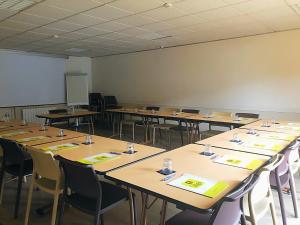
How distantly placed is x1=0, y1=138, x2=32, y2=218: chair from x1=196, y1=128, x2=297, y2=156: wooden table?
193cm

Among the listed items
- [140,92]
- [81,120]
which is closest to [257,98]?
[140,92]

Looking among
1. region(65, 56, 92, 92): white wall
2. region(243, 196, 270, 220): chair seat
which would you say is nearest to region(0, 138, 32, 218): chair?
region(243, 196, 270, 220): chair seat

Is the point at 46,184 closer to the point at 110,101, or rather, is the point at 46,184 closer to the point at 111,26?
the point at 111,26

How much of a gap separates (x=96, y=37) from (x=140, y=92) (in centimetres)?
295

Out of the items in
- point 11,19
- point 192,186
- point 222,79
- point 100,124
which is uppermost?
point 11,19

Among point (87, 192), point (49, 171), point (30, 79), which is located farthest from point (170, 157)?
point (30, 79)

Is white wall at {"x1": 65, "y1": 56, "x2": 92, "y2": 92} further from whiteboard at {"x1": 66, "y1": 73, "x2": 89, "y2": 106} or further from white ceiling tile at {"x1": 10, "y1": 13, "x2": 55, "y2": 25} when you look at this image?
white ceiling tile at {"x1": 10, "y1": 13, "x2": 55, "y2": 25}

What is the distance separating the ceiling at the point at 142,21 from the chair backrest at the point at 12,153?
2068 millimetres

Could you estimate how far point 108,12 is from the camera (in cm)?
393

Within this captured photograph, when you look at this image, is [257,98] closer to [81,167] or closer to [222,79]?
[222,79]

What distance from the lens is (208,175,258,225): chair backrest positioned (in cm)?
125

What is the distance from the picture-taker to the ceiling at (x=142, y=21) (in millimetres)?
3639

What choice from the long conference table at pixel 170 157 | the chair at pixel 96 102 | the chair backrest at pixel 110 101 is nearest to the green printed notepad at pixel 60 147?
the long conference table at pixel 170 157

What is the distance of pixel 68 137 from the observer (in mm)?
3156
